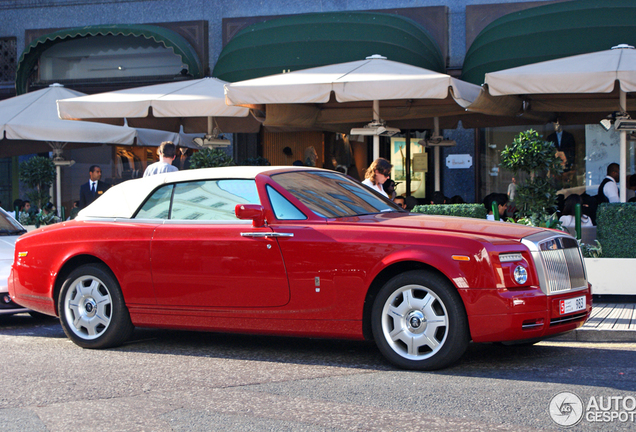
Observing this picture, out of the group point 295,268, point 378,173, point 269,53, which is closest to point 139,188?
point 295,268

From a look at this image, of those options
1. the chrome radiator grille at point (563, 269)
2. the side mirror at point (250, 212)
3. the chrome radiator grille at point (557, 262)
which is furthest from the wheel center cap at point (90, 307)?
the chrome radiator grille at point (563, 269)

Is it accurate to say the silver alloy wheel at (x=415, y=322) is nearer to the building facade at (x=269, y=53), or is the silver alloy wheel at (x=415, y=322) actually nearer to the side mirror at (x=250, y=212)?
the side mirror at (x=250, y=212)

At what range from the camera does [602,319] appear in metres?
7.36

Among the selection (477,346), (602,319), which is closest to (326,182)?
(477,346)

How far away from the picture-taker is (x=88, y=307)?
22.5 ft

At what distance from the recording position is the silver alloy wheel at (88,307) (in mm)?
6797

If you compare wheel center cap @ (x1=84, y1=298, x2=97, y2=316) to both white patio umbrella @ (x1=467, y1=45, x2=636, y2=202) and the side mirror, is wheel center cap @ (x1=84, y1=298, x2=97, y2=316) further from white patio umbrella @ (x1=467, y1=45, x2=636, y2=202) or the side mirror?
white patio umbrella @ (x1=467, y1=45, x2=636, y2=202)

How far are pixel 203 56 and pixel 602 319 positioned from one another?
11729mm

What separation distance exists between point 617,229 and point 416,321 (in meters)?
4.16

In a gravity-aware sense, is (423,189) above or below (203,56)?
below

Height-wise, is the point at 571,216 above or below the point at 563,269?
above

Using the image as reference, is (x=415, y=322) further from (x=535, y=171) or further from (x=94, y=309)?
(x=535, y=171)

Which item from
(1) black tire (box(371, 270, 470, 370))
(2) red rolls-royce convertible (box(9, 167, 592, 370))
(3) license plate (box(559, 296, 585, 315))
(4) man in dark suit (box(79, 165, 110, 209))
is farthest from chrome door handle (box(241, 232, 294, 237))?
(4) man in dark suit (box(79, 165, 110, 209))

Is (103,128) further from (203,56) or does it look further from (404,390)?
(404,390)
